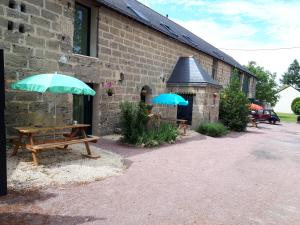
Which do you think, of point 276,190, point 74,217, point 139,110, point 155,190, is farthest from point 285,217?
point 139,110

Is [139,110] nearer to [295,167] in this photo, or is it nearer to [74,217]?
[295,167]

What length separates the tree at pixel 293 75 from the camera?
290ft

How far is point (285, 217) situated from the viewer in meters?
4.59

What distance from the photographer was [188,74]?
15891 millimetres

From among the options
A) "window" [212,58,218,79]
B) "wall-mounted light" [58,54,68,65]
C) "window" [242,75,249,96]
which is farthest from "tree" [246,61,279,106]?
"wall-mounted light" [58,54,68,65]

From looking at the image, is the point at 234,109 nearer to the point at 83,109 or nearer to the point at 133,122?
the point at 133,122

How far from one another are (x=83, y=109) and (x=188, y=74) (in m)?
7.35

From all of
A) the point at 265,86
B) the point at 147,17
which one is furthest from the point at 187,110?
the point at 265,86

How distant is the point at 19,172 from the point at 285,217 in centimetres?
493

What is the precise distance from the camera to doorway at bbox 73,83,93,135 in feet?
33.6

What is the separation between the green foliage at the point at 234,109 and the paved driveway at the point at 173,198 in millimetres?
9366

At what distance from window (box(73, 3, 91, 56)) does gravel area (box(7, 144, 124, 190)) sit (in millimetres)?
4130

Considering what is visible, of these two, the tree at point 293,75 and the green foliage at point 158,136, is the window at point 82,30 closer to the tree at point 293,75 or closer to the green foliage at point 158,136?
the green foliage at point 158,136

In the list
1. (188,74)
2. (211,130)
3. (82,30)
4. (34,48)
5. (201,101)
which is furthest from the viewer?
(188,74)
